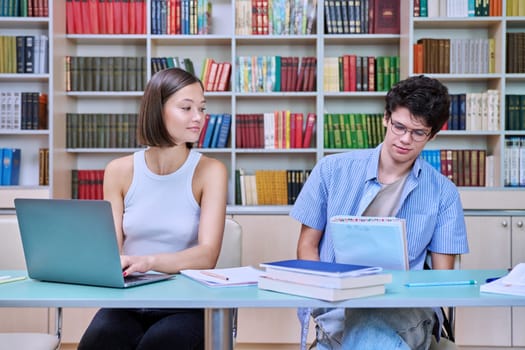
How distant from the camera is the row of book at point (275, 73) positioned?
412 centimetres

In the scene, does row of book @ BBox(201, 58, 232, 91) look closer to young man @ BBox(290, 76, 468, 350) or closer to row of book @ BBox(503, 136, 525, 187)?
row of book @ BBox(503, 136, 525, 187)

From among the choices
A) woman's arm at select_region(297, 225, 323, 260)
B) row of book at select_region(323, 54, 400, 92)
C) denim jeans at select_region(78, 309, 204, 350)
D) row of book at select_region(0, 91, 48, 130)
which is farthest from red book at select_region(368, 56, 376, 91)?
denim jeans at select_region(78, 309, 204, 350)

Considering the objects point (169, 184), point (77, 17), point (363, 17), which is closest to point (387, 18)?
point (363, 17)

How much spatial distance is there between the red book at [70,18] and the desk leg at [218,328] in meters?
3.02

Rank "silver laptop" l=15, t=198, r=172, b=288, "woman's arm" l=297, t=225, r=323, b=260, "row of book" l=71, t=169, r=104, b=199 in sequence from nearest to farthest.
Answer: "silver laptop" l=15, t=198, r=172, b=288 → "woman's arm" l=297, t=225, r=323, b=260 → "row of book" l=71, t=169, r=104, b=199

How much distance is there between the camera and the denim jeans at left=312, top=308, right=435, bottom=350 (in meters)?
1.64

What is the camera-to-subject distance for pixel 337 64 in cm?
412

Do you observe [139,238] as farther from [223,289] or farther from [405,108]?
[405,108]

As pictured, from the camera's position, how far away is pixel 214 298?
1.50 m

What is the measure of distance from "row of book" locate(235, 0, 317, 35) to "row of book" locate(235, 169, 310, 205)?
32.4 inches

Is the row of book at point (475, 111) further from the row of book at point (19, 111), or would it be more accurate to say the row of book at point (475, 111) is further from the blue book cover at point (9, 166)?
the blue book cover at point (9, 166)

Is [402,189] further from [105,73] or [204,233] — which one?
[105,73]

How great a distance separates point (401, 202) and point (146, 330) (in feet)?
2.81

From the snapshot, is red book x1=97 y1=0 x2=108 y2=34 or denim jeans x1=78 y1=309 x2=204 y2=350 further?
red book x1=97 y1=0 x2=108 y2=34
